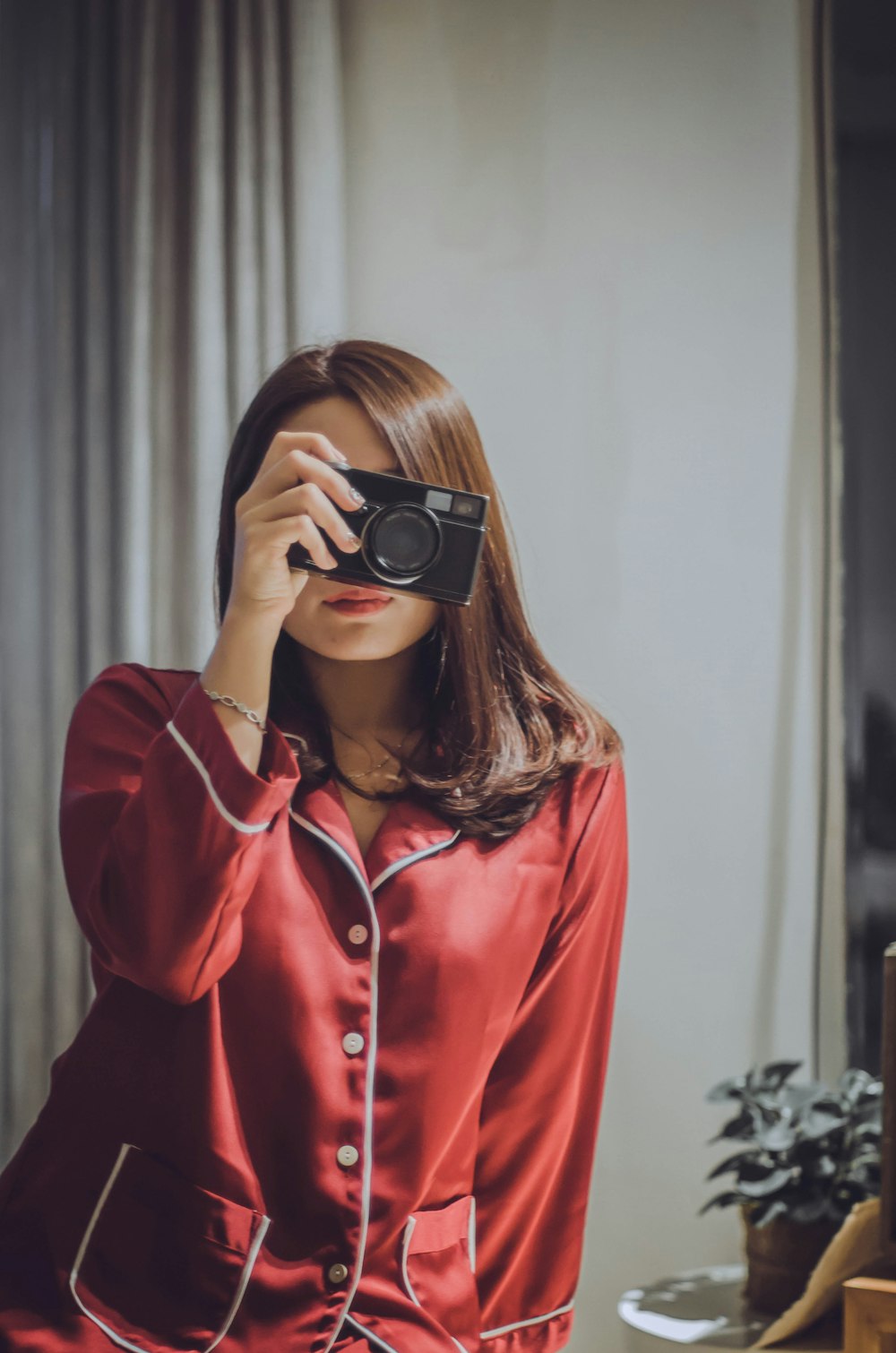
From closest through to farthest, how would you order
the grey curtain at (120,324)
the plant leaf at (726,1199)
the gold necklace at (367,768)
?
the gold necklace at (367,768) < the plant leaf at (726,1199) < the grey curtain at (120,324)

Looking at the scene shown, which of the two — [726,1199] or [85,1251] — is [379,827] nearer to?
[85,1251]

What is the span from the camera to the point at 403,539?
3.12ft

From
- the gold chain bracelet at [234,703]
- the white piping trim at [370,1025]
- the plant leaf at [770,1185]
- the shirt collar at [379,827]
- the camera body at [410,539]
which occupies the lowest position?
the plant leaf at [770,1185]

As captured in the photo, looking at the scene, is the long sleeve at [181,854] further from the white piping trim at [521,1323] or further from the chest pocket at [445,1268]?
the white piping trim at [521,1323]

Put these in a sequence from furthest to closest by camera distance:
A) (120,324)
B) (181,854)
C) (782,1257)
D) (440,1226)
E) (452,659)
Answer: (120,324), (782,1257), (452,659), (440,1226), (181,854)

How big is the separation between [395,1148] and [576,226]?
133 cm

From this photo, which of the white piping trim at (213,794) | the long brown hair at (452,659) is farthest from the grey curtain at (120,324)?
the white piping trim at (213,794)

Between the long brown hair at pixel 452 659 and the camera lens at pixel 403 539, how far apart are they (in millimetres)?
82

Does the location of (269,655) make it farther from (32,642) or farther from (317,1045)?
(32,642)

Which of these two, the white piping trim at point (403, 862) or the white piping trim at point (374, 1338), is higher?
the white piping trim at point (403, 862)

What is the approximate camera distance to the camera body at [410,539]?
37.3 inches

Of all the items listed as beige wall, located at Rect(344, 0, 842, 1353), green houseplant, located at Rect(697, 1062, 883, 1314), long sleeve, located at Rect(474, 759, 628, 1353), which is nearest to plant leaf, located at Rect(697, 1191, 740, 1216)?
green houseplant, located at Rect(697, 1062, 883, 1314)

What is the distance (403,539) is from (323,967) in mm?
336

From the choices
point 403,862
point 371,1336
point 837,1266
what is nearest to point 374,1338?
point 371,1336
